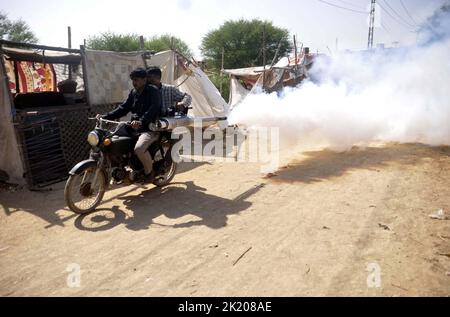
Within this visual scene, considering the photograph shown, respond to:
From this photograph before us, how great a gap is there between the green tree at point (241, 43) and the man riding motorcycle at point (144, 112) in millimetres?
30555

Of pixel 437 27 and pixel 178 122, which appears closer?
pixel 178 122

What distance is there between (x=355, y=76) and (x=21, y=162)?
11087mm

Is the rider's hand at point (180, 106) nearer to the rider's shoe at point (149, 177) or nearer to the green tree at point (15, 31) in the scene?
the rider's shoe at point (149, 177)

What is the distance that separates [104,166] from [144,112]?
1178 mm

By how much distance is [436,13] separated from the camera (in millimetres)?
11328

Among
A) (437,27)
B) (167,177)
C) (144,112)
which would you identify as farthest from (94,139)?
(437,27)

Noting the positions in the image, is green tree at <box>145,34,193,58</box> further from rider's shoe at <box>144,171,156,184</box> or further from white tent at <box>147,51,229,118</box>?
rider's shoe at <box>144,171,156,184</box>

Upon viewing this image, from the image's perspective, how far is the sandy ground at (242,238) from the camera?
3191mm

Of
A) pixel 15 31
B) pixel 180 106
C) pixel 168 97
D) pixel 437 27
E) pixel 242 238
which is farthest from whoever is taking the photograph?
pixel 15 31

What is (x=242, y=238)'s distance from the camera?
13.6 feet

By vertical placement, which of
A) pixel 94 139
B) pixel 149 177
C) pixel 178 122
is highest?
pixel 178 122

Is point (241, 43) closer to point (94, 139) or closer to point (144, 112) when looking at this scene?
point (144, 112)

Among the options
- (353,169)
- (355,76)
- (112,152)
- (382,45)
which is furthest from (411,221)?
(382,45)

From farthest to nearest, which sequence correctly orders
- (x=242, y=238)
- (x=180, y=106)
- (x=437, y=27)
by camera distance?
(x=437, y=27)
(x=180, y=106)
(x=242, y=238)
